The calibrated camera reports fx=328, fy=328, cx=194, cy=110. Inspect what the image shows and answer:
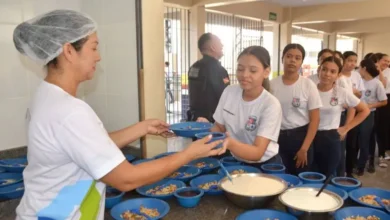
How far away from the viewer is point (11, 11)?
1.78 meters

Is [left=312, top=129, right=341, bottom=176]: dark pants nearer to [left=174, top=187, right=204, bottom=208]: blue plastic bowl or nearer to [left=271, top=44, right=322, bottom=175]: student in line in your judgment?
[left=271, top=44, right=322, bottom=175]: student in line

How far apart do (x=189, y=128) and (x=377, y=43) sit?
12299 mm

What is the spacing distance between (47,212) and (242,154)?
31.7 inches

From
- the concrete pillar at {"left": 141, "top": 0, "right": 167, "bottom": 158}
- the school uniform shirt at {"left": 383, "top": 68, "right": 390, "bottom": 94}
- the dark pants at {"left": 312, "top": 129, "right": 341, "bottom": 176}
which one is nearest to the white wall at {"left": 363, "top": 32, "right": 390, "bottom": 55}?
the school uniform shirt at {"left": 383, "top": 68, "right": 390, "bottom": 94}

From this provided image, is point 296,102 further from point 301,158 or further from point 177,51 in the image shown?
point 177,51

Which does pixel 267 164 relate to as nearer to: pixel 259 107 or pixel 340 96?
pixel 259 107

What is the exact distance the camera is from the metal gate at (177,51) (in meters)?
5.45

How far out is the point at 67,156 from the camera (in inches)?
34.5

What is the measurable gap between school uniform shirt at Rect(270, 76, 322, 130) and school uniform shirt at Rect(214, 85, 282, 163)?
0.64m

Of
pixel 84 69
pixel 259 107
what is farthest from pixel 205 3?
→ pixel 84 69

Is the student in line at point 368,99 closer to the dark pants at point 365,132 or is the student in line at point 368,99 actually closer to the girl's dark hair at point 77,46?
the dark pants at point 365,132

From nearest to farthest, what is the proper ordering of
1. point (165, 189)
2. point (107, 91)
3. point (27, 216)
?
point (27, 216)
point (165, 189)
point (107, 91)

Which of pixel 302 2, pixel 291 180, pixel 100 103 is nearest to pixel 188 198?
pixel 291 180

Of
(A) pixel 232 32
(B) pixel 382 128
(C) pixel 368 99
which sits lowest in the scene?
(B) pixel 382 128
